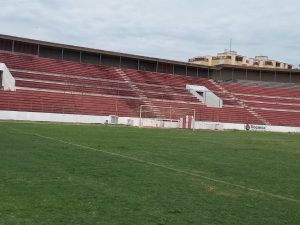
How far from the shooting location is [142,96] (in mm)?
54375

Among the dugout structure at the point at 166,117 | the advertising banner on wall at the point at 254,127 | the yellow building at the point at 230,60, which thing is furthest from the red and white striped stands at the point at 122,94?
the yellow building at the point at 230,60

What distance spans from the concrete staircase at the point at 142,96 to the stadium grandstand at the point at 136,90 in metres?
0.15

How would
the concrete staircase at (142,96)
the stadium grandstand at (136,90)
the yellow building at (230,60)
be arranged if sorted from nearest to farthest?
the stadium grandstand at (136,90) → the concrete staircase at (142,96) → the yellow building at (230,60)

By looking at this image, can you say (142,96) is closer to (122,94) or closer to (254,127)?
(122,94)

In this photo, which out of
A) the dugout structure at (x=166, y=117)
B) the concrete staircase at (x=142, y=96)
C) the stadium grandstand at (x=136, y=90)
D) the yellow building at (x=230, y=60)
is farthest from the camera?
the yellow building at (x=230, y=60)

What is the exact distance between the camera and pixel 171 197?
8086 mm

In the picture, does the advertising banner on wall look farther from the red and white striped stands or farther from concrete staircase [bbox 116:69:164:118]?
concrete staircase [bbox 116:69:164:118]

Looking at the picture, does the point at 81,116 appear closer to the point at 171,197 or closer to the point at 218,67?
the point at 218,67

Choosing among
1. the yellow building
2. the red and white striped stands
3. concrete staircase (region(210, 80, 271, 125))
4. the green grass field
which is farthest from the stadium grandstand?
the yellow building

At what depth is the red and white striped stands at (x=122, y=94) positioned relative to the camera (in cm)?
4518

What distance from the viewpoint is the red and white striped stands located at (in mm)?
45181

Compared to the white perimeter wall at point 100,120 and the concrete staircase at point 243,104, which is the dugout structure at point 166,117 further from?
the concrete staircase at point 243,104

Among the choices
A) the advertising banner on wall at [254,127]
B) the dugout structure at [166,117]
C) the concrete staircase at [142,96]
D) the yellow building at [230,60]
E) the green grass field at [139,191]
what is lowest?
the green grass field at [139,191]

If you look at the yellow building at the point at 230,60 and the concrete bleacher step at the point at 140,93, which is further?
the yellow building at the point at 230,60
